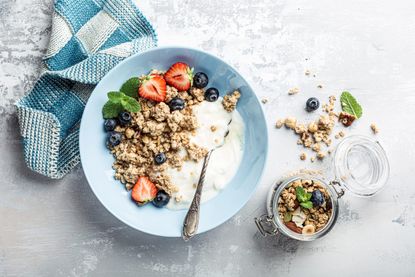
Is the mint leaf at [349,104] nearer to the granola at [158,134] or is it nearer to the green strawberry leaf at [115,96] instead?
the granola at [158,134]

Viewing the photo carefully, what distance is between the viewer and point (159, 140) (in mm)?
1377

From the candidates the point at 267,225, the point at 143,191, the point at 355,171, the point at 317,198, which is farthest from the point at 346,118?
the point at 143,191

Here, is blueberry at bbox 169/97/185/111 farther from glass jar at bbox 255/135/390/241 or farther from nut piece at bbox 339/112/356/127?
nut piece at bbox 339/112/356/127

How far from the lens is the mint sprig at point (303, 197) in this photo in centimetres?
139

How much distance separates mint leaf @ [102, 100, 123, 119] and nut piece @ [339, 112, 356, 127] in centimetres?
62

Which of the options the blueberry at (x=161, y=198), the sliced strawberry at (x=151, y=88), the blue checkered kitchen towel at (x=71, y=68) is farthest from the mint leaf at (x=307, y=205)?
the blue checkered kitchen towel at (x=71, y=68)

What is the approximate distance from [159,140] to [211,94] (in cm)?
18

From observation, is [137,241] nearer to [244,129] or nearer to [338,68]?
[244,129]

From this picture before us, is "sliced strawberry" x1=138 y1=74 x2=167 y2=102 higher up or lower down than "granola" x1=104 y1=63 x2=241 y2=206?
higher up

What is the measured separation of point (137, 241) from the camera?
1479mm

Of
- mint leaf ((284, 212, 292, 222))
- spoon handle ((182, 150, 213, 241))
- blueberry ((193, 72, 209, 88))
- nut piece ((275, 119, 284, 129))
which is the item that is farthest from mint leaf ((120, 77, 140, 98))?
mint leaf ((284, 212, 292, 222))

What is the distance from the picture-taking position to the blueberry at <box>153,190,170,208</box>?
1375 millimetres

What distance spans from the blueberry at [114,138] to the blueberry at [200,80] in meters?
0.24

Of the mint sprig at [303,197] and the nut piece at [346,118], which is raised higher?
the nut piece at [346,118]
